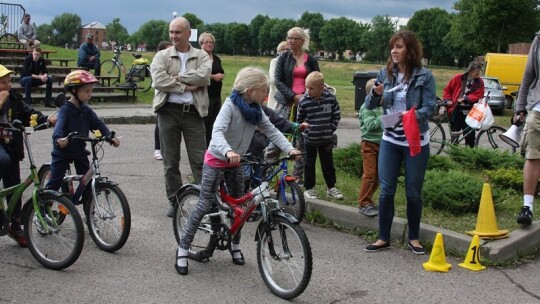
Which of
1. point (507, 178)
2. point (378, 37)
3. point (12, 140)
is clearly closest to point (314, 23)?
point (378, 37)

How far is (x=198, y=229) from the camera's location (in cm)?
567

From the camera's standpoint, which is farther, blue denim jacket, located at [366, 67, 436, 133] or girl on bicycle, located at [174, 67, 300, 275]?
blue denim jacket, located at [366, 67, 436, 133]

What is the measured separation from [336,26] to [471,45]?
7235cm

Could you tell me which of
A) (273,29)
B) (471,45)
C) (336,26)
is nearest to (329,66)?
(471,45)

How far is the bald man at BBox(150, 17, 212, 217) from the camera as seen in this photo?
7062 mm

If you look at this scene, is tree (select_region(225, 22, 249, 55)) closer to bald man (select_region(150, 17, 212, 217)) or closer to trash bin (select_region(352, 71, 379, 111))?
trash bin (select_region(352, 71, 379, 111))

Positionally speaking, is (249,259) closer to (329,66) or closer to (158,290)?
(158,290)

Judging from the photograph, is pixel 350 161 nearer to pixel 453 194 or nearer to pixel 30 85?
pixel 453 194

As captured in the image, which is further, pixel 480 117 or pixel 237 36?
pixel 237 36

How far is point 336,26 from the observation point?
125 m

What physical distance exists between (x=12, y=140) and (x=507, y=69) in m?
28.8

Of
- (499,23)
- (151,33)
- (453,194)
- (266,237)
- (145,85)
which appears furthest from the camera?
(151,33)

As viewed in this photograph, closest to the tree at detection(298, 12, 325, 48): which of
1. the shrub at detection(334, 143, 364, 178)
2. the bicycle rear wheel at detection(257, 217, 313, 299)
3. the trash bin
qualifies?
the trash bin

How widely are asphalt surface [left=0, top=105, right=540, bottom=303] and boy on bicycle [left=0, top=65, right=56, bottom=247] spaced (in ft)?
0.65
